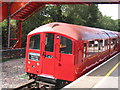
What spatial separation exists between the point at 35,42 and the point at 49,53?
37.8 inches

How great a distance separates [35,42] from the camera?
760 cm

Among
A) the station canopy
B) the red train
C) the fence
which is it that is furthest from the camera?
the station canopy

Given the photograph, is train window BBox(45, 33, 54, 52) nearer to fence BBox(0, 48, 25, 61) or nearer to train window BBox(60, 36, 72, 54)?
train window BBox(60, 36, 72, 54)

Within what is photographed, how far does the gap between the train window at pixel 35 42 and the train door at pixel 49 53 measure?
0.98ft

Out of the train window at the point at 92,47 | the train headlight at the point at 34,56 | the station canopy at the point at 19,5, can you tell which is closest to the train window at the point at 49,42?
the train headlight at the point at 34,56

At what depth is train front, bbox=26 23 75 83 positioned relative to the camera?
22.2 ft

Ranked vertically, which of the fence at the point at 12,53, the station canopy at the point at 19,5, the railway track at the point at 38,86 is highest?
the station canopy at the point at 19,5

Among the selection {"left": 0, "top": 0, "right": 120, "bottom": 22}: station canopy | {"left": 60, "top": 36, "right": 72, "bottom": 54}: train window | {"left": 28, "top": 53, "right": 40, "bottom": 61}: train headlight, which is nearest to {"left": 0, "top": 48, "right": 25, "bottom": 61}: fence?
{"left": 0, "top": 0, "right": 120, "bottom": 22}: station canopy

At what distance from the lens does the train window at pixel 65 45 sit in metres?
6.78

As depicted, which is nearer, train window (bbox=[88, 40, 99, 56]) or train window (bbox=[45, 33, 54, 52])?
train window (bbox=[45, 33, 54, 52])

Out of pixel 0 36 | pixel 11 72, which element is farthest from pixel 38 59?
pixel 0 36

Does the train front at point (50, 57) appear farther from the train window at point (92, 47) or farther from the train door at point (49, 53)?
the train window at point (92, 47)

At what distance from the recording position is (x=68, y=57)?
6.70 metres

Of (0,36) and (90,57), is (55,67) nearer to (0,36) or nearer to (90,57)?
(90,57)
